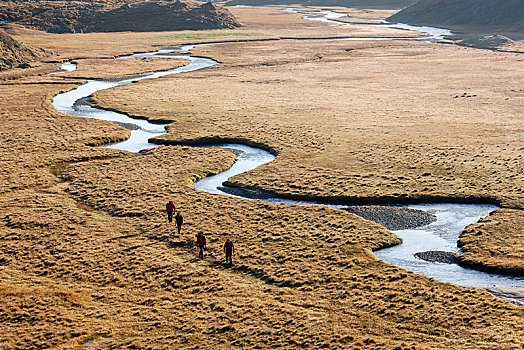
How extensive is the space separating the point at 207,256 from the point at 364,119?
46.0 m

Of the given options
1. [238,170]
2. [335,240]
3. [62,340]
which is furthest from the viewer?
[238,170]

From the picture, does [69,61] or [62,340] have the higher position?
[69,61]

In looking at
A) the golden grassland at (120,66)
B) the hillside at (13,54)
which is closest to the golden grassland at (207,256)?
the golden grassland at (120,66)

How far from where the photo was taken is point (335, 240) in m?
37.0

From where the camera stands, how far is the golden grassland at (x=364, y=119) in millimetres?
48625

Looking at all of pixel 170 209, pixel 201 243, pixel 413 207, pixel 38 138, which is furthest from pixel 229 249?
pixel 38 138

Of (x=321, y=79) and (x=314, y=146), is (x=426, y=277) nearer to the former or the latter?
(x=314, y=146)

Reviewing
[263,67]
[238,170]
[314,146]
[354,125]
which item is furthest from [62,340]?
[263,67]

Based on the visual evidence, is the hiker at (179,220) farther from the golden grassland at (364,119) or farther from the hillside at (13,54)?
the hillside at (13,54)

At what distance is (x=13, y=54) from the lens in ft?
404

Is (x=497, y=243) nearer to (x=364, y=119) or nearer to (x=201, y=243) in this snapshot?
(x=201, y=243)

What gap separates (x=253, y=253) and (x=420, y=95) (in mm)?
66069

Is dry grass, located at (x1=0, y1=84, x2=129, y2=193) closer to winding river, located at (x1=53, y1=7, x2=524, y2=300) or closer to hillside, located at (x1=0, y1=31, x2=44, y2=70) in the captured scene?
winding river, located at (x1=53, y1=7, x2=524, y2=300)

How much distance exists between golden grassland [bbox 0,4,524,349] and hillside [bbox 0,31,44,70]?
184 ft
